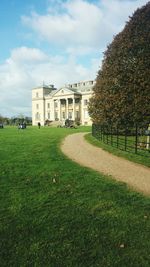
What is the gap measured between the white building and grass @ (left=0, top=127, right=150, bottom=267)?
79.1 metres

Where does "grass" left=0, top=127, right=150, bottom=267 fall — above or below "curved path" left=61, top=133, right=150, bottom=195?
below

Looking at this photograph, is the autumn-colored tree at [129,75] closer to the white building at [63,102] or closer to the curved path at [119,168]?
the curved path at [119,168]

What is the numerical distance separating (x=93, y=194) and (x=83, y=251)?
2.99 meters

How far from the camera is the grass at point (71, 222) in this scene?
16.0ft

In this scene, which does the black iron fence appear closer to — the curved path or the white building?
the curved path

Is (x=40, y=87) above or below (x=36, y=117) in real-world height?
above

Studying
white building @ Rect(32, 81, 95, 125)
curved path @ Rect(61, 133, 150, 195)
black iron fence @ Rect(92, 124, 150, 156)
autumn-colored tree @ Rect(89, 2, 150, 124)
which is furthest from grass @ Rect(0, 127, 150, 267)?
white building @ Rect(32, 81, 95, 125)

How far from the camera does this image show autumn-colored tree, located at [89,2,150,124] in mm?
27031

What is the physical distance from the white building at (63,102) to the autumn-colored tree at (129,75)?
193ft

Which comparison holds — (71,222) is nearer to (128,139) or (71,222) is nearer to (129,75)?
(128,139)

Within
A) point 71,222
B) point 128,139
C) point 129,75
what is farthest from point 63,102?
point 71,222

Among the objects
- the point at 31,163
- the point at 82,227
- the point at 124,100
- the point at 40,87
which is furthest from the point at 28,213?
the point at 40,87

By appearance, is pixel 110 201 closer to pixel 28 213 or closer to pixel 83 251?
pixel 28 213

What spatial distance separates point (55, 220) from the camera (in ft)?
20.3
